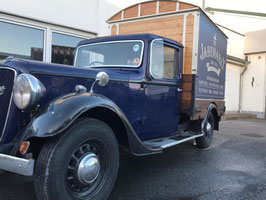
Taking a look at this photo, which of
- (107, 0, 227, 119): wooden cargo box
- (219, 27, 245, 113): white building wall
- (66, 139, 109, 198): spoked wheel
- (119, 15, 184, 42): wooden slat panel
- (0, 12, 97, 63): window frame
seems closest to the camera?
(66, 139, 109, 198): spoked wheel

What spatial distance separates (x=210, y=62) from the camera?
16.3ft

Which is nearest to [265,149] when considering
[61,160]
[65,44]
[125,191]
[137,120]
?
[137,120]

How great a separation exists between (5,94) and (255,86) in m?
13.5

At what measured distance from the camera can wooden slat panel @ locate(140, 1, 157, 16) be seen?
4564mm

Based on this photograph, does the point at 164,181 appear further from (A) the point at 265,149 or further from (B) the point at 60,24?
(B) the point at 60,24

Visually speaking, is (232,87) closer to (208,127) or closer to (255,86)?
(255,86)

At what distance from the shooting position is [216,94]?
5.50m

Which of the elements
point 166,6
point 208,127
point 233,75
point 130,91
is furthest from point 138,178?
point 233,75

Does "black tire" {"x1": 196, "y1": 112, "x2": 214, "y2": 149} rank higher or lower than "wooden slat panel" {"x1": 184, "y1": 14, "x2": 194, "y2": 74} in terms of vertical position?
lower

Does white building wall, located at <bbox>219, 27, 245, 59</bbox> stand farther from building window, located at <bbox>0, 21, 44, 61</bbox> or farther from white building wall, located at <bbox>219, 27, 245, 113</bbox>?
building window, located at <bbox>0, 21, 44, 61</bbox>

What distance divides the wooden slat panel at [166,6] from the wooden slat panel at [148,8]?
136 mm

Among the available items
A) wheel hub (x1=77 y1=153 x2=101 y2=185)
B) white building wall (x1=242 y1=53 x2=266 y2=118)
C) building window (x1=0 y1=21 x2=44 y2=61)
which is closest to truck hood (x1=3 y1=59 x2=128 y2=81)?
wheel hub (x1=77 y1=153 x2=101 y2=185)

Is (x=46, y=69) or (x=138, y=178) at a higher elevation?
(x=46, y=69)

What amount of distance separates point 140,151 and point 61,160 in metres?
1.08
